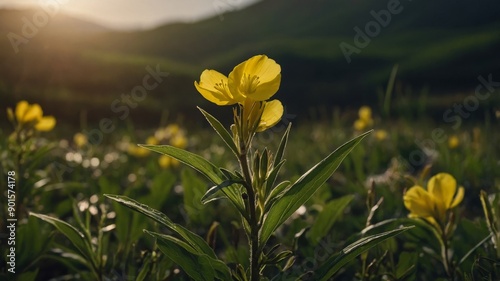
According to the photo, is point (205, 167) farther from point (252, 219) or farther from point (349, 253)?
point (349, 253)

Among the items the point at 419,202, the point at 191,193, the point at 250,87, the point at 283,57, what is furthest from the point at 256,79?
the point at 283,57

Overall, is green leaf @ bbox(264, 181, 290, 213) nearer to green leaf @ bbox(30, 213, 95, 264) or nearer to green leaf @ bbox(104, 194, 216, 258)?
green leaf @ bbox(104, 194, 216, 258)

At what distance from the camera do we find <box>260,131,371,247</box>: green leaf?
121 centimetres

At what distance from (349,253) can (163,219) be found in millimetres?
458

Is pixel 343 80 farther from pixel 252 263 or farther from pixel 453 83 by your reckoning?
pixel 252 263

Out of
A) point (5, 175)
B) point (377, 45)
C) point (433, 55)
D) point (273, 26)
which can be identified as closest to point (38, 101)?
point (5, 175)

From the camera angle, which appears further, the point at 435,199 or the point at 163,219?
the point at 435,199

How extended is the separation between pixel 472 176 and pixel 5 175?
9.07ft

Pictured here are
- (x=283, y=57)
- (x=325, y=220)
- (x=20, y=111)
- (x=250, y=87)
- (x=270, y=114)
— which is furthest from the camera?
(x=283, y=57)

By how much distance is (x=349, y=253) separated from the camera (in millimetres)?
1254

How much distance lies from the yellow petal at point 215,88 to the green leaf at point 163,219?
304 millimetres

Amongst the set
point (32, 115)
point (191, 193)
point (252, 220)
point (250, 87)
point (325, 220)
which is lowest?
point (325, 220)

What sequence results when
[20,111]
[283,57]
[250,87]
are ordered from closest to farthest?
[250,87], [20,111], [283,57]

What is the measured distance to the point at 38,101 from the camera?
562 inches
